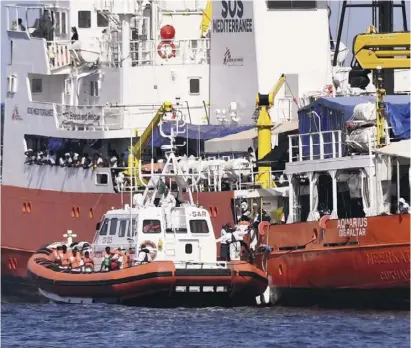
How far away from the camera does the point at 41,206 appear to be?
173 feet

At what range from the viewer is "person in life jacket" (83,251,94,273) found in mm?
43656

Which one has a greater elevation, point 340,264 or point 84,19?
point 84,19

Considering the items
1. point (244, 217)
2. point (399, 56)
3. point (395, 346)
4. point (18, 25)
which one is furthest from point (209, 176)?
point (395, 346)

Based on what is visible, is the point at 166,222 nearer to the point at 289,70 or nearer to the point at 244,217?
the point at 244,217

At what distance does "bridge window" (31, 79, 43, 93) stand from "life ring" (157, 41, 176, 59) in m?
4.15

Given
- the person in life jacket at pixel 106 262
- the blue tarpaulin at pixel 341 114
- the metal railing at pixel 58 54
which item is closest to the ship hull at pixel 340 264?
the blue tarpaulin at pixel 341 114

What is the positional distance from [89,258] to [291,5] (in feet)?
37.3

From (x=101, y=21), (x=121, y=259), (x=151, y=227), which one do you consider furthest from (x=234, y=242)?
(x=101, y=21)

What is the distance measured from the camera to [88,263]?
44281mm

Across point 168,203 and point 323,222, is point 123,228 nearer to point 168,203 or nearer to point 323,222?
point 168,203

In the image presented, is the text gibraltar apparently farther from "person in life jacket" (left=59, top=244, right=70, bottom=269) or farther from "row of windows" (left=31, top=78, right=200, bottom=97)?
"person in life jacket" (left=59, top=244, right=70, bottom=269)

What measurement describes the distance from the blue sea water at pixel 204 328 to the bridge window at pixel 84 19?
15.4 m

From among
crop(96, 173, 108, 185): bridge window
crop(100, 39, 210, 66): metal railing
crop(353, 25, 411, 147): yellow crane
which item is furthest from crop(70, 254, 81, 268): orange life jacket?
crop(100, 39, 210, 66): metal railing

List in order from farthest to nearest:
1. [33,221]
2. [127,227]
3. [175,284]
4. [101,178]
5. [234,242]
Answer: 1. [33,221]
2. [101,178]
3. [127,227]
4. [234,242]
5. [175,284]
